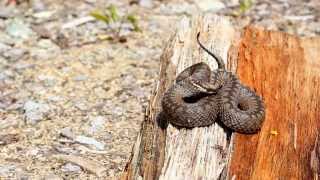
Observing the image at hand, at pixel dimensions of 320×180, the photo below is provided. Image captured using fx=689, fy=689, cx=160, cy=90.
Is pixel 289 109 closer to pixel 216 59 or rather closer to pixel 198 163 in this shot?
pixel 216 59

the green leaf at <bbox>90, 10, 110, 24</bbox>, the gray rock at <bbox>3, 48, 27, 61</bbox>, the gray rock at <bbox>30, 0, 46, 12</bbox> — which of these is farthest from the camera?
the gray rock at <bbox>30, 0, 46, 12</bbox>

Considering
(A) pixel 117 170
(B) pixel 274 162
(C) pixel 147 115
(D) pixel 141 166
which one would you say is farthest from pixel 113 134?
(B) pixel 274 162

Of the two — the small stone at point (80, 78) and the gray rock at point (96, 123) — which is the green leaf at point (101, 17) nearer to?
the small stone at point (80, 78)

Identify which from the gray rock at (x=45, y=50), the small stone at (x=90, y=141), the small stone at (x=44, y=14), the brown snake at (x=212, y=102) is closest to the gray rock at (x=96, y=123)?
the small stone at (x=90, y=141)

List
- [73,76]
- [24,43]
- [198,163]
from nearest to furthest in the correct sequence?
[198,163], [73,76], [24,43]

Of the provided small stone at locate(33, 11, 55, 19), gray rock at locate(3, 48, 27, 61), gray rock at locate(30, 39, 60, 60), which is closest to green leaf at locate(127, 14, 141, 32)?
gray rock at locate(30, 39, 60, 60)

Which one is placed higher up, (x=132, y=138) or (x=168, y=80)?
(x=168, y=80)

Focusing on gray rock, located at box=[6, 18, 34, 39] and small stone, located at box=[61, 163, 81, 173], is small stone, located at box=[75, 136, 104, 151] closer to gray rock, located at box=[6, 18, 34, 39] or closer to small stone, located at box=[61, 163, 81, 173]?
small stone, located at box=[61, 163, 81, 173]
